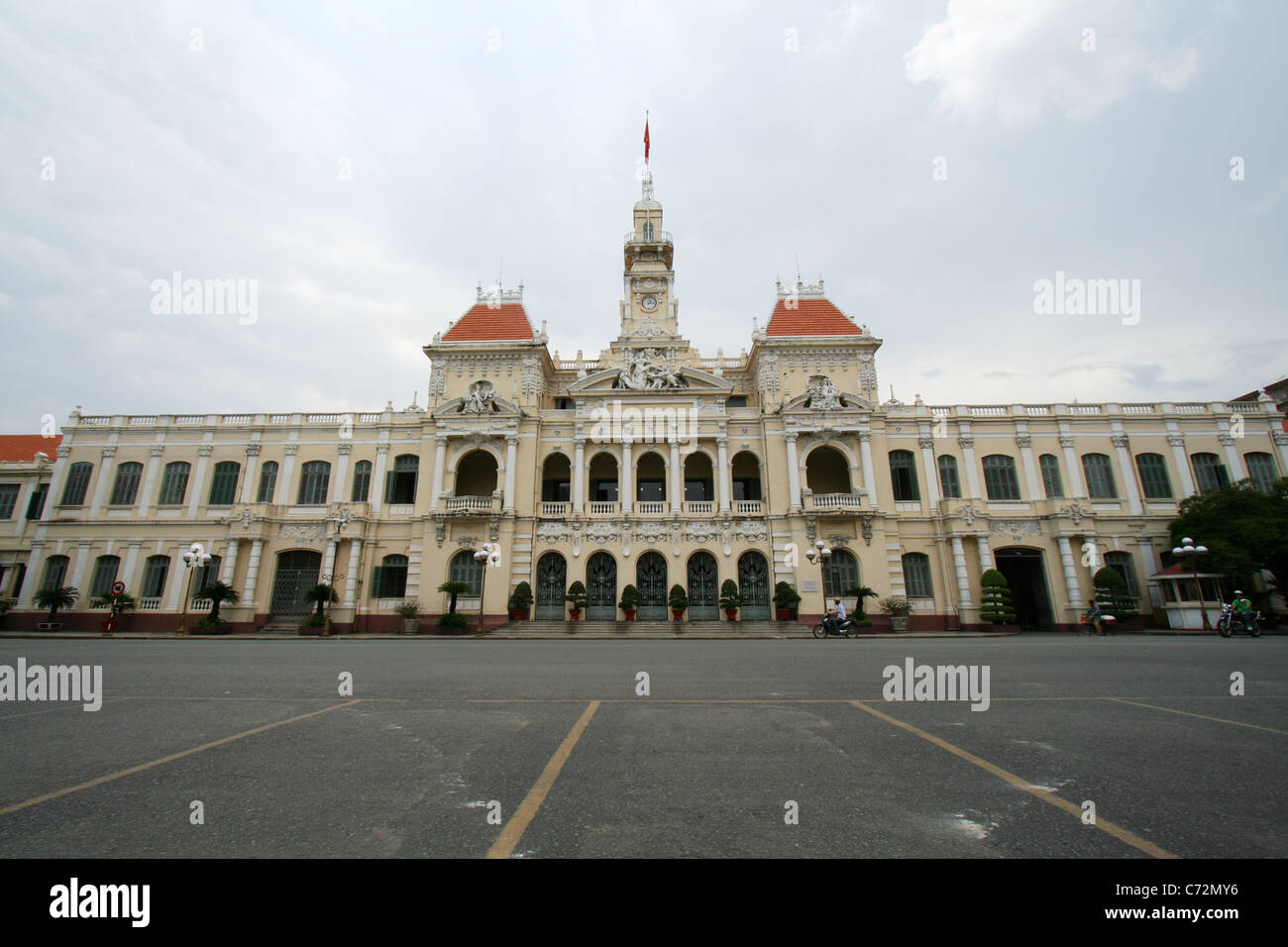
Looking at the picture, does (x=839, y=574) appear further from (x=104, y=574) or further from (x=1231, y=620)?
(x=104, y=574)

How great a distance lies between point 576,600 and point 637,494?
719 centimetres

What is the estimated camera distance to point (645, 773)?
3.51m

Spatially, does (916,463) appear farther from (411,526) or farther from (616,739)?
(616,739)

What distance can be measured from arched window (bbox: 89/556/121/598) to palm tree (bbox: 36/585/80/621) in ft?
2.16

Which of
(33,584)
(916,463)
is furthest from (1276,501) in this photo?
(33,584)

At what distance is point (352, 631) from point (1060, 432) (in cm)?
3565

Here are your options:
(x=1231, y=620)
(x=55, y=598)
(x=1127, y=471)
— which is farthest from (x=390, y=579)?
(x=1127, y=471)

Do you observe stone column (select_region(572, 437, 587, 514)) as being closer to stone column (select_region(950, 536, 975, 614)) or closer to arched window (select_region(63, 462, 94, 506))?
stone column (select_region(950, 536, 975, 614))

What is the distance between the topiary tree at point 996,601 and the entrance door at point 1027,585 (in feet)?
7.04

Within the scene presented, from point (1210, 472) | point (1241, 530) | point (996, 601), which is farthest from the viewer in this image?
point (1210, 472)

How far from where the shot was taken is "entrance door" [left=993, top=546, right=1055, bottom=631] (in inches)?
1036

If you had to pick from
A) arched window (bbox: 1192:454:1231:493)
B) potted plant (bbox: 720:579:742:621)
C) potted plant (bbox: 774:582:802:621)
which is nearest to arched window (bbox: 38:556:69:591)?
potted plant (bbox: 720:579:742:621)

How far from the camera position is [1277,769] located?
141 inches

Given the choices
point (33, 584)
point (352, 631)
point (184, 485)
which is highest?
point (184, 485)
